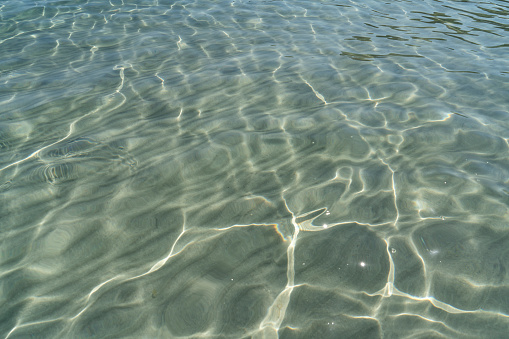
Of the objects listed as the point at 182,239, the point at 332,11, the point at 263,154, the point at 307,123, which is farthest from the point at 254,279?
the point at 332,11

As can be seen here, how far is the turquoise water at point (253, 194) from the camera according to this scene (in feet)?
7.22

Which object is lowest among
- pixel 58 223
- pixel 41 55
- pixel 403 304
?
pixel 41 55

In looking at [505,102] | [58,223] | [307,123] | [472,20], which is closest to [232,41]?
[307,123]

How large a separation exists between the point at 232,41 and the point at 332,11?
3.01 m

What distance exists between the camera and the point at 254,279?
2.38 metres

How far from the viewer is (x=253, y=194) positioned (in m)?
3.02

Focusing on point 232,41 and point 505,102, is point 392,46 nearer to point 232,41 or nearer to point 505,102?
point 505,102

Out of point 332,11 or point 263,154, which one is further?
point 332,11

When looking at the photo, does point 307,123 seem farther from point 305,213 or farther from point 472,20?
point 472,20

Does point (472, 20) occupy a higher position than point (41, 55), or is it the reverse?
point (472, 20)

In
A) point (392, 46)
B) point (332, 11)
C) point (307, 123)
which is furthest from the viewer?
point (332, 11)

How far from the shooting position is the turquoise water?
7.22ft

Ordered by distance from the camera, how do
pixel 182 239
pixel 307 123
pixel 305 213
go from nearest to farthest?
1. pixel 182 239
2. pixel 305 213
3. pixel 307 123

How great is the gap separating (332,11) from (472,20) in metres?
2.81
